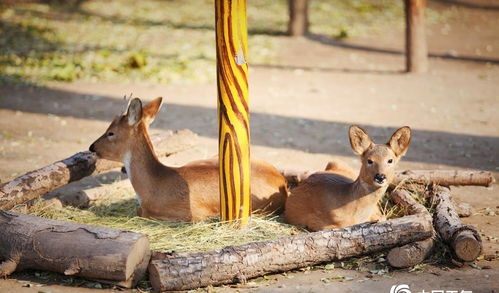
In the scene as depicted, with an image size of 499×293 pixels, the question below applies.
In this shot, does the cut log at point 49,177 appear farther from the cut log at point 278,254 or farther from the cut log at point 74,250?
the cut log at point 278,254

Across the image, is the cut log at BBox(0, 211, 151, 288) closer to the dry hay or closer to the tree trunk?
the dry hay

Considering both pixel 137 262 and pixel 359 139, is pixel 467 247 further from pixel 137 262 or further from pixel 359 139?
pixel 137 262

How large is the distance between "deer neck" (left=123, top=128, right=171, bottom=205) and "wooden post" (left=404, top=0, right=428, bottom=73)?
8403mm

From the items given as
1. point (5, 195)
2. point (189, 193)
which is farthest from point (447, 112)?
point (5, 195)

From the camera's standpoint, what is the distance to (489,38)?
61.0ft

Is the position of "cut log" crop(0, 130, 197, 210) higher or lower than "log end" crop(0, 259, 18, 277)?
higher

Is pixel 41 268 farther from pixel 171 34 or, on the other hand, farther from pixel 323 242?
pixel 171 34

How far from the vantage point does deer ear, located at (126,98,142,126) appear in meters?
7.45

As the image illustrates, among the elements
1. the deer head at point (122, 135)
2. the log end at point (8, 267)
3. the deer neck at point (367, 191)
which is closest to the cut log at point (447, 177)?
the deer neck at point (367, 191)

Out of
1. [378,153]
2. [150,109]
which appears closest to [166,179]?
[150,109]

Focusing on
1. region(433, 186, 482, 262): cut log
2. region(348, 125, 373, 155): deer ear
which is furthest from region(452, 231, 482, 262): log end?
region(348, 125, 373, 155): deer ear

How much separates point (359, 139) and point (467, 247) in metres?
1.41

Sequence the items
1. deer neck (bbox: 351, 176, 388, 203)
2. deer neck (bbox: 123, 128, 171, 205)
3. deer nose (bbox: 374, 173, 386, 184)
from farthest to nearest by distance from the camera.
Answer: deer neck (bbox: 123, 128, 171, 205) → deer neck (bbox: 351, 176, 388, 203) → deer nose (bbox: 374, 173, 386, 184)

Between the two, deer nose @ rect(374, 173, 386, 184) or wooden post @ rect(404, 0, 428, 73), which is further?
wooden post @ rect(404, 0, 428, 73)
